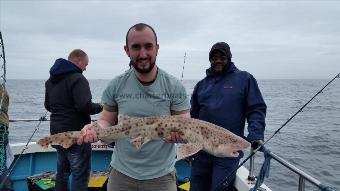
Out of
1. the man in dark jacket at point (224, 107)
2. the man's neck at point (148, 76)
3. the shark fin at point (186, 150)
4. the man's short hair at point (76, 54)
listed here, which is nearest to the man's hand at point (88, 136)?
the man's neck at point (148, 76)

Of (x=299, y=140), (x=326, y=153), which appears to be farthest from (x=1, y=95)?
(x=299, y=140)

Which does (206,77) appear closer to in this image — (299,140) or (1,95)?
(1,95)

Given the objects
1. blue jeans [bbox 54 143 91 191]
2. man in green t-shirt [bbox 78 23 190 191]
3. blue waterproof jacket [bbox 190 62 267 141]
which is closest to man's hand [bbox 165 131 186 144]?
man in green t-shirt [bbox 78 23 190 191]

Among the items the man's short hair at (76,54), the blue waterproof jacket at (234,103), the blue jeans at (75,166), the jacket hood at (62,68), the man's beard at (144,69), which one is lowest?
the blue jeans at (75,166)

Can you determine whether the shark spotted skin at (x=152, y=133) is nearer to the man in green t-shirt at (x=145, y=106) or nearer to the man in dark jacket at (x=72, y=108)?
the man in green t-shirt at (x=145, y=106)

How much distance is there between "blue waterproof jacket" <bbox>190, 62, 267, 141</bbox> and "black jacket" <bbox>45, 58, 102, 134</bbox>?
Answer: 5.65 ft

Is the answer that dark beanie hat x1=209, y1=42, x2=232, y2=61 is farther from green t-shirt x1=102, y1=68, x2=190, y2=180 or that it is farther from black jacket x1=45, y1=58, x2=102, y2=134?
black jacket x1=45, y1=58, x2=102, y2=134

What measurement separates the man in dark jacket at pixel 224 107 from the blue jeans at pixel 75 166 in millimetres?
1636

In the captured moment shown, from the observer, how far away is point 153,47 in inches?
139

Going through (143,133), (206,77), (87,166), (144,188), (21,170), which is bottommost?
(21,170)

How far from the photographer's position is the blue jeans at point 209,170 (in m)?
4.92

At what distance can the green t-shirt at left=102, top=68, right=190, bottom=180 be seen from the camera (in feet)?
11.8

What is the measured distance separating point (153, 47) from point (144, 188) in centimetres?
138

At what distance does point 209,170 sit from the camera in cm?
520
